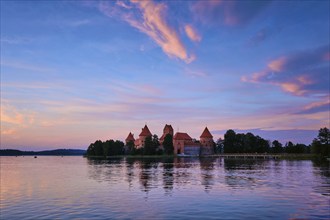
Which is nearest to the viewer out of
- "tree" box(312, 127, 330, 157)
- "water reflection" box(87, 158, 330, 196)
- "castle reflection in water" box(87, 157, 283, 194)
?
"water reflection" box(87, 158, 330, 196)

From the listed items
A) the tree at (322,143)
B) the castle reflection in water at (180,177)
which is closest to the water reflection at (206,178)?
the castle reflection in water at (180,177)

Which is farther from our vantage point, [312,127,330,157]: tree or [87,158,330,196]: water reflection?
[312,127,330,157]: tree

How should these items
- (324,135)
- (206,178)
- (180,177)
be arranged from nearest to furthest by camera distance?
(206,178) → (180,177) → (324,135)

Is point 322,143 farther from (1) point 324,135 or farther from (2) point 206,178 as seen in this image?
(2) point 206,178

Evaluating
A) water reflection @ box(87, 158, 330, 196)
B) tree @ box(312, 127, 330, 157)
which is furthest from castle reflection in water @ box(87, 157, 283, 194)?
tree @ box(312, 127, 330, 157)

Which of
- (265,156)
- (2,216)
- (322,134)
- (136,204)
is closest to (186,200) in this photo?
(136,204)

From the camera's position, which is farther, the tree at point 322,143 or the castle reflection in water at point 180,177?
the tree at point 322,143

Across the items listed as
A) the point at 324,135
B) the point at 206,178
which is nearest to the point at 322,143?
the point at 324,135

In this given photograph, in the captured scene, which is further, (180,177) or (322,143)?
(322,143)

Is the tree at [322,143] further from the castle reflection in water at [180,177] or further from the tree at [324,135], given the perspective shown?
the castle reflection in water at [180,177]

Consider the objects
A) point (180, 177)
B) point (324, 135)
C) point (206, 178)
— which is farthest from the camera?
point (324, 135)

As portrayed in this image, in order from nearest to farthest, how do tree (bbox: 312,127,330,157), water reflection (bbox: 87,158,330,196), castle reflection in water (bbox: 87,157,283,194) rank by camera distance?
water reflection (bbox: 87,158,330,196) < castle reflection in water (bbox: 87,157,283,194) < tree (bbox: 312,127,330,157)

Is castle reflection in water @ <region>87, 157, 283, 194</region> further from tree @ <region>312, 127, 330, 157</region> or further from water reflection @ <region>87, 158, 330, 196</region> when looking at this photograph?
tree @ <region>312, 127, 330, 157</region>

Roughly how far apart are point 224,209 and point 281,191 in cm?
1324
